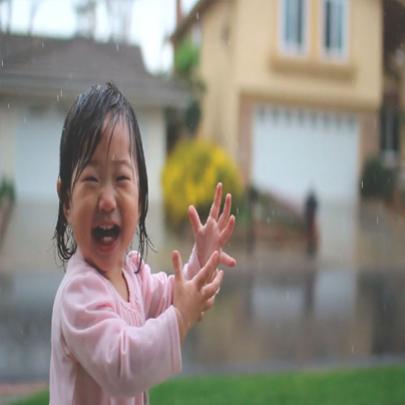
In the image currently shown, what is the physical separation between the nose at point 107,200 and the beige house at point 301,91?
10.9 metres

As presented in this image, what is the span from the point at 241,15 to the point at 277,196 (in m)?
3.65

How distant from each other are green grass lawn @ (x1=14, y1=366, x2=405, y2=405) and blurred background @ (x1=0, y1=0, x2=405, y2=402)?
11.4 inches

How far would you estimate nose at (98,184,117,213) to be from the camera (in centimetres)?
105

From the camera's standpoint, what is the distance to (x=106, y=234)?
1.09 m

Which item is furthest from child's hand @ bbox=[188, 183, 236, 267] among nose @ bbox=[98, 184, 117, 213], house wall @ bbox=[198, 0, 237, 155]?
house wall @ bbox=[198, 0, 237, 155]

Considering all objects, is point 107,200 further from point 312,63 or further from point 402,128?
point 402,128

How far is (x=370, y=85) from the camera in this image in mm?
13359

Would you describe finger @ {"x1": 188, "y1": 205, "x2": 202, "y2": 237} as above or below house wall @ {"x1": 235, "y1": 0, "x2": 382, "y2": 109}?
below

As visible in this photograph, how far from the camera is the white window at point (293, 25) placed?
510 inches

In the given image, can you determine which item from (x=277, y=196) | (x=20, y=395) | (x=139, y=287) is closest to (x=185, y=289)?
(x=139, y=287)

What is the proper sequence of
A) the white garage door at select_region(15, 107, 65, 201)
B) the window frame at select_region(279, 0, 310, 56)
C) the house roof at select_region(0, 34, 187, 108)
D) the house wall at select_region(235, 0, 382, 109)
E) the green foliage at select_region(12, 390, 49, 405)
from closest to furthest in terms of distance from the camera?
the house roof at select_region(0, 34, 187, 108) → the green foliage at select_region(12, 390, 49, 405) → the white garage door at select_region(15, 107, 65, 201) → the house wall at select_region(235, 0, 382, 109) → the window frame at select_region(279, 0, 310, 56)

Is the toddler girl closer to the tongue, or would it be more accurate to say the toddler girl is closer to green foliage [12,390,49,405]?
the tongue

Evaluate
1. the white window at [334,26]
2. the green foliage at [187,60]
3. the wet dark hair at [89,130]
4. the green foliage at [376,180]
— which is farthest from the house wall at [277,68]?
the wet dark hair at [89,130]

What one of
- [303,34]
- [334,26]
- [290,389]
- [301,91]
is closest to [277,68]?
[301,91]
